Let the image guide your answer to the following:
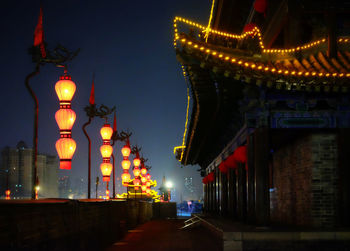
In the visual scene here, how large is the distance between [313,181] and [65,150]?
22.9 feet

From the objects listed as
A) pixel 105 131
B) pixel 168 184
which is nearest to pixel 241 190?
pixel 105 131

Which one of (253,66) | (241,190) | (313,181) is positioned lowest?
(241,190)

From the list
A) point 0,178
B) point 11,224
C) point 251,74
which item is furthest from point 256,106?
point 0,178

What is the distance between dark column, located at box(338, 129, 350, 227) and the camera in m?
11.1

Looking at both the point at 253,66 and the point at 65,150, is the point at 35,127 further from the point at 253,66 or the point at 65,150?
the point at 253,66

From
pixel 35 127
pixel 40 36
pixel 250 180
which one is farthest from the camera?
pixel 40 36

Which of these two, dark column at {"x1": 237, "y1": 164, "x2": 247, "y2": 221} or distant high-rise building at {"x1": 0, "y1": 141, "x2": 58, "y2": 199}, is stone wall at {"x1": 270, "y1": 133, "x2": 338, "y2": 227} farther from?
distant high-rise building at {"x1": 0, "y1": 141, "x2": 58, "y2": 199}

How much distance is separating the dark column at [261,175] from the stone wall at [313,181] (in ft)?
4.55

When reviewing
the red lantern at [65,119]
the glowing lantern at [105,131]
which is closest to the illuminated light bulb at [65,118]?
the red lantern at [65,119]

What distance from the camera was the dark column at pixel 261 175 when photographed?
11062mm

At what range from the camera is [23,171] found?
132500mm

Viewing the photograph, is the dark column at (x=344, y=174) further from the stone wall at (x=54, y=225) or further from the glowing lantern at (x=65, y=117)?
the glowing lantern at (x=65, y=117)

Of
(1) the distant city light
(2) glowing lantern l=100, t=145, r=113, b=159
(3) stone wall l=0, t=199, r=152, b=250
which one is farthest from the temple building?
(1) the distant city light

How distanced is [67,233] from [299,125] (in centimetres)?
651
